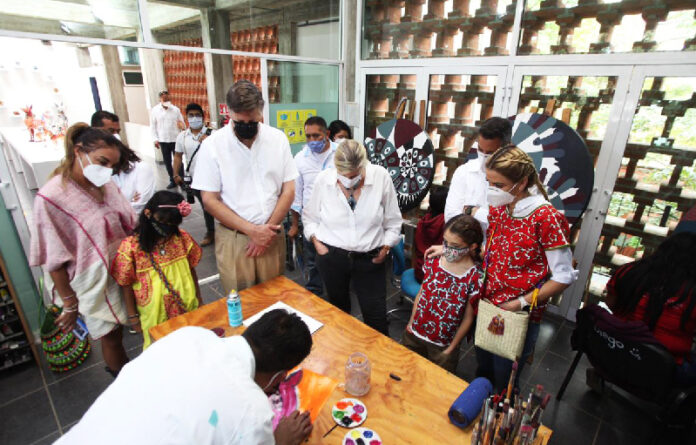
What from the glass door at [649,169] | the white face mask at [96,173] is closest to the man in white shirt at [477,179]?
the glass door at [649,169]

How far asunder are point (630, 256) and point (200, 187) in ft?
11.1

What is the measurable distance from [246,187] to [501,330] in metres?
1.54

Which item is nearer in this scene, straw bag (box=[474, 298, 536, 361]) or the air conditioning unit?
straw bag (box=[474, 298, 536, 361])

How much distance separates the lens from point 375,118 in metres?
4.63

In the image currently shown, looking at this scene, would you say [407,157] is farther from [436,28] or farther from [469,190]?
[436,28]

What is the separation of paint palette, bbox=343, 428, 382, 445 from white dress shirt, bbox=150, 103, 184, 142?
21.3ft

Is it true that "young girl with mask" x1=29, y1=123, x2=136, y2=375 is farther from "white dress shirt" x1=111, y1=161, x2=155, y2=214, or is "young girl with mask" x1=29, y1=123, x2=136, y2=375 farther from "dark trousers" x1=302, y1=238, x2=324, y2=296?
"dark trousers" x1=302, y1=238, x2=324, y2=296

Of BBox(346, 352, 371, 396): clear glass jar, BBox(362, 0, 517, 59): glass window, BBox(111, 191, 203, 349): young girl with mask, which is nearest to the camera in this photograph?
BBox(346, 352, 371, 396): clear glass jar

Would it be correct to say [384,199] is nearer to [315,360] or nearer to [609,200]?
[315,360]

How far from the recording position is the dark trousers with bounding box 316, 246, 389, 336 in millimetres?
2129

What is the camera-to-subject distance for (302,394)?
4.35 ft

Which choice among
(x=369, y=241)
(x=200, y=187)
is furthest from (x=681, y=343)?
(x=200, y=187)

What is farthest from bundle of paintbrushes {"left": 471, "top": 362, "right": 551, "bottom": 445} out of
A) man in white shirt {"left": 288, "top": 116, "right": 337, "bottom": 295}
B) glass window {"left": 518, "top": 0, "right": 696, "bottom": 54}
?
glass window {"left": 518, "top": 0, "right": 696, "bottom": 54}

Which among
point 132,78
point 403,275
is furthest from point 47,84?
point 403,275
